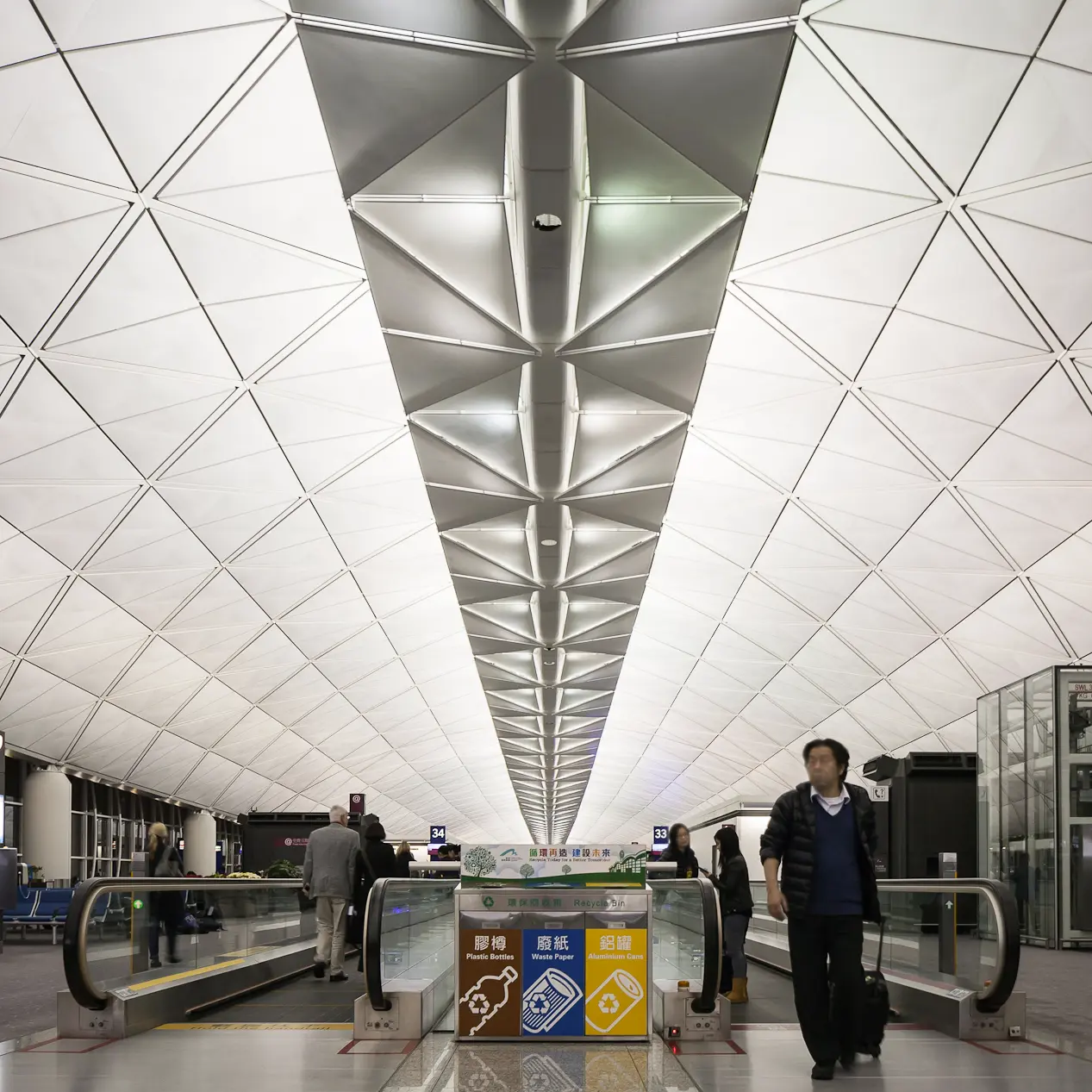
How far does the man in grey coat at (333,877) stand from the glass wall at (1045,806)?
471 inches

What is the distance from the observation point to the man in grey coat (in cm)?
1557

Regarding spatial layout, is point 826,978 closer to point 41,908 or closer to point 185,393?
point 185,393

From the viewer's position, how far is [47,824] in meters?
33.1

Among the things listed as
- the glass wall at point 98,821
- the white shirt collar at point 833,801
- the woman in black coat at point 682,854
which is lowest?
the glass wall at point 98,821

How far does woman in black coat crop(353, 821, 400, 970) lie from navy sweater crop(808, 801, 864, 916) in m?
8.27

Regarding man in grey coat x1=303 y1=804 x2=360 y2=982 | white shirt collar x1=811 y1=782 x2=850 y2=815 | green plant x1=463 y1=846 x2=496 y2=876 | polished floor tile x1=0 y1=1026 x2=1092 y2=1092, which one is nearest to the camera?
polished floor tile x1=0 y1=1026 x2=1092 y2=1092

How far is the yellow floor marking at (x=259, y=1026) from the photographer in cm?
1080

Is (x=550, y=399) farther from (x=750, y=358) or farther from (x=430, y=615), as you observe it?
(x=430, y=615)

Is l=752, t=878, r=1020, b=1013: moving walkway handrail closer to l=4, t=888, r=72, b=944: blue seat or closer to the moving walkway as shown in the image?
the moving walkway

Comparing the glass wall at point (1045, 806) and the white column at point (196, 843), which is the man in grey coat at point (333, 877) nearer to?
the glass wall at point (1045, 806)

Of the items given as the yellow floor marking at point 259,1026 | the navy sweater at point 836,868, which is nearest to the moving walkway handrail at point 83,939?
the yellow floor marking at point 259,1026

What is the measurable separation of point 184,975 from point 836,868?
298 inches

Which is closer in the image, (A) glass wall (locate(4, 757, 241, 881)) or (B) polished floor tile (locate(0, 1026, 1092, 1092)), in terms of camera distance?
(B) polished floor tile (locate(0, 1026, 1092, 1092))

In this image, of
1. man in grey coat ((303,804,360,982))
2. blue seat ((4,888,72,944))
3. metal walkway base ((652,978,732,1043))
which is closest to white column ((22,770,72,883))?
blue seat ((4,888,72,944))
